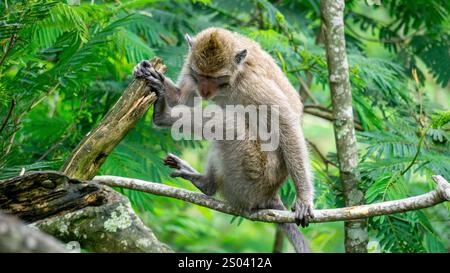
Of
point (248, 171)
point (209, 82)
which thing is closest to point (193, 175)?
point (248, 171)

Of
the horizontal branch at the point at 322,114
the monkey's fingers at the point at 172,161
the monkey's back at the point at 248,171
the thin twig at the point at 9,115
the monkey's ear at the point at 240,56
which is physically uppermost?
the monkey's ear at the point at 240,56

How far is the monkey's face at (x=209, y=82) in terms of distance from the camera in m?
8.03

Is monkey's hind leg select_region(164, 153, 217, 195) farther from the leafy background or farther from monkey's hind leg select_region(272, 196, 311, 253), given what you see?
monkey's hind leg select_region(272, 196, 311, 253)

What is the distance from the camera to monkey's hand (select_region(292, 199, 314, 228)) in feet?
22.2

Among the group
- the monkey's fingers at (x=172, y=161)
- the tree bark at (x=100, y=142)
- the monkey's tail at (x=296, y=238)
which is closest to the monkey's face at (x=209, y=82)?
the monkey's fingers at (x=172, y=161)

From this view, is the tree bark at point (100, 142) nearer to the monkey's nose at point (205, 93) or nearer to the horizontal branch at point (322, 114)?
the monkey's nose at point (205, 93)

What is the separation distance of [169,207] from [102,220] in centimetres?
1000

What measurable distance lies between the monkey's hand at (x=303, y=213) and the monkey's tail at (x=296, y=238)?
3.25 feet

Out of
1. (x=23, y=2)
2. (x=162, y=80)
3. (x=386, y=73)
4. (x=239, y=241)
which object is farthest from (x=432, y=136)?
(x=239, y=241)

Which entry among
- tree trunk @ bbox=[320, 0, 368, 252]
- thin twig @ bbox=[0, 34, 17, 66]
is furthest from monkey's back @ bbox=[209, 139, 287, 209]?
thin twig @ bbox=[0, 34, 17, 66]

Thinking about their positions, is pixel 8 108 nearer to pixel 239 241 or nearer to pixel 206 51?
pixel 206 51

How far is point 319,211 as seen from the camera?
6.42 meters

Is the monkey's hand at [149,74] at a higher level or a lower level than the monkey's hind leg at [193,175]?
higher
